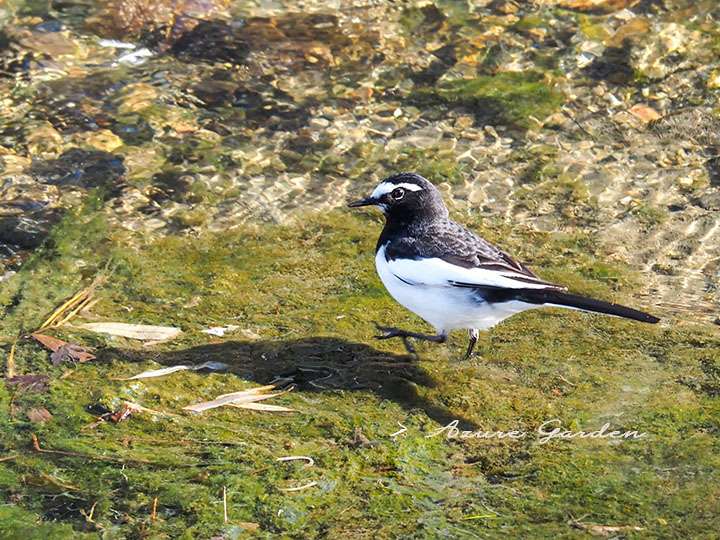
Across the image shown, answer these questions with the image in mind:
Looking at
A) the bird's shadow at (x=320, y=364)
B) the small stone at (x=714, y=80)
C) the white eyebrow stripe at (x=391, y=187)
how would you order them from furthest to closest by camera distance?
the small stone at (x=714, y=80), the white eyebrow stripe at (x=391, y=187), the bird's shadow at (x=320, y=364)

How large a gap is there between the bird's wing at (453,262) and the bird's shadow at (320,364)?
54 cm

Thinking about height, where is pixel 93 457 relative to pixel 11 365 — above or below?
above

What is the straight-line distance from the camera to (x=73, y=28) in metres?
10.5

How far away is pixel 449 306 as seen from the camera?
5941 mm

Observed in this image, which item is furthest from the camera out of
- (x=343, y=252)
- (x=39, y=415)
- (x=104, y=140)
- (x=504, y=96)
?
(x=504, y=96)

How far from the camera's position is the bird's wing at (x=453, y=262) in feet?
19.0

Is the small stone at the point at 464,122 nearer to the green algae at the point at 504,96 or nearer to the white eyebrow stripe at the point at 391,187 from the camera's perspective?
the green algae at the point at 504,96

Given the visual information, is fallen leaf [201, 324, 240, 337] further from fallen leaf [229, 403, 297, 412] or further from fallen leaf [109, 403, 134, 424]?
fallen leaf [109, 403, 134, 424]

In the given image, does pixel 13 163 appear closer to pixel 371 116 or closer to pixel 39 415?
pixel 371 116

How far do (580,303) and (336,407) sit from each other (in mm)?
1436

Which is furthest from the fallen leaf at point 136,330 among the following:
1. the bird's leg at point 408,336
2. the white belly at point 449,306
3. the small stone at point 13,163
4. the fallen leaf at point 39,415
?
the small stone at point 13,163

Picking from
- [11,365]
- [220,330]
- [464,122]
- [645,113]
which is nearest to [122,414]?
[11,365]

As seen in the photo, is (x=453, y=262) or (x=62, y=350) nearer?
(x=62, y=350)

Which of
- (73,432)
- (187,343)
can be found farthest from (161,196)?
(73,432)
